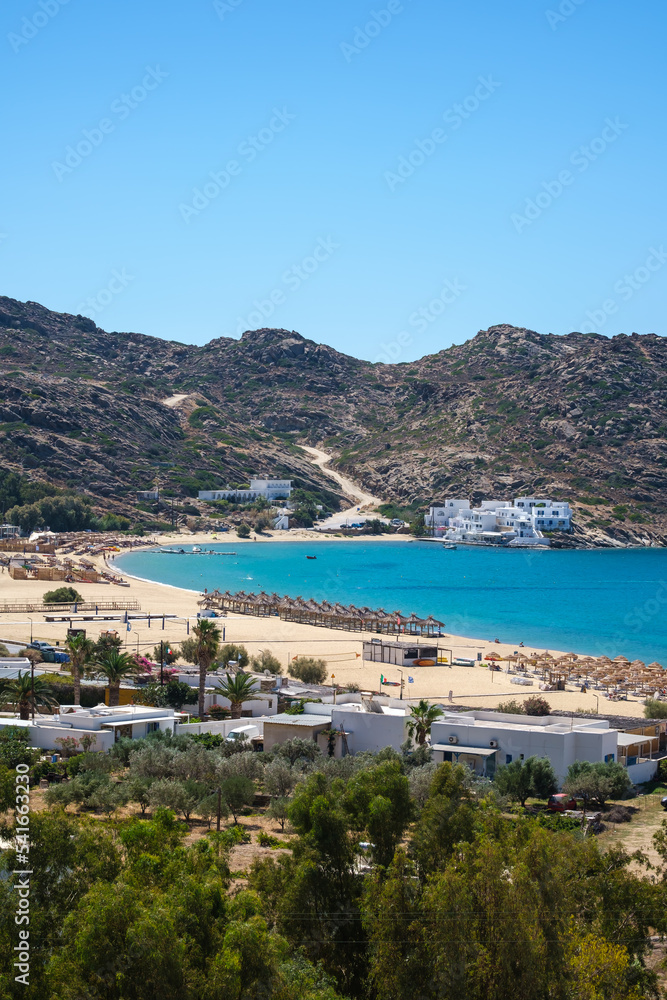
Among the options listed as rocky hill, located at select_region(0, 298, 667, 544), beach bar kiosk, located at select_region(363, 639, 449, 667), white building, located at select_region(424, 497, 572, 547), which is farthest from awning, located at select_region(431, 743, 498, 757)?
white building, located at select_region(424, 497, 572, 547)

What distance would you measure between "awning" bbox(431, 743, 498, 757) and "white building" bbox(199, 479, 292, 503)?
113m

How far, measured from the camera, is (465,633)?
181 feet

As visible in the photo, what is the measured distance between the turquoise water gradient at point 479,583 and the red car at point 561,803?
29510 mm

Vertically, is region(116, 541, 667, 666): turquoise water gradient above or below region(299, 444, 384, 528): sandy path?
below

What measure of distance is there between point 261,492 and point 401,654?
99319 mm

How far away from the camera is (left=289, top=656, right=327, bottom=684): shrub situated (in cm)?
3506

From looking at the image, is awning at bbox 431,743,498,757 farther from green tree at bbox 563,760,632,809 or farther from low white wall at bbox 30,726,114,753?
low white wall at bbox 30,726,114,753

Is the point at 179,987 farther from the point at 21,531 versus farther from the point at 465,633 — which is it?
the point at 21,531

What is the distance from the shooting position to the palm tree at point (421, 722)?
76.0ft

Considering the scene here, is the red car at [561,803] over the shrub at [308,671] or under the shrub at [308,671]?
under

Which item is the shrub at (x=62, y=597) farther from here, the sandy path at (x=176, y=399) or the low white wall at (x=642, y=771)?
the sandy path at (x=176, y=399)

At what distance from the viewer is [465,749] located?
2273 centimetres

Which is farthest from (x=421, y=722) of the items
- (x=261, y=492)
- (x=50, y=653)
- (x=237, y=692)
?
(x=261, y=492)

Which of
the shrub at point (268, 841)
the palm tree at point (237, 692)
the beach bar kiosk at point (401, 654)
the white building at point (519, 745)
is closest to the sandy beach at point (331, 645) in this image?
the beach bar kiosk at point (401, 654)
